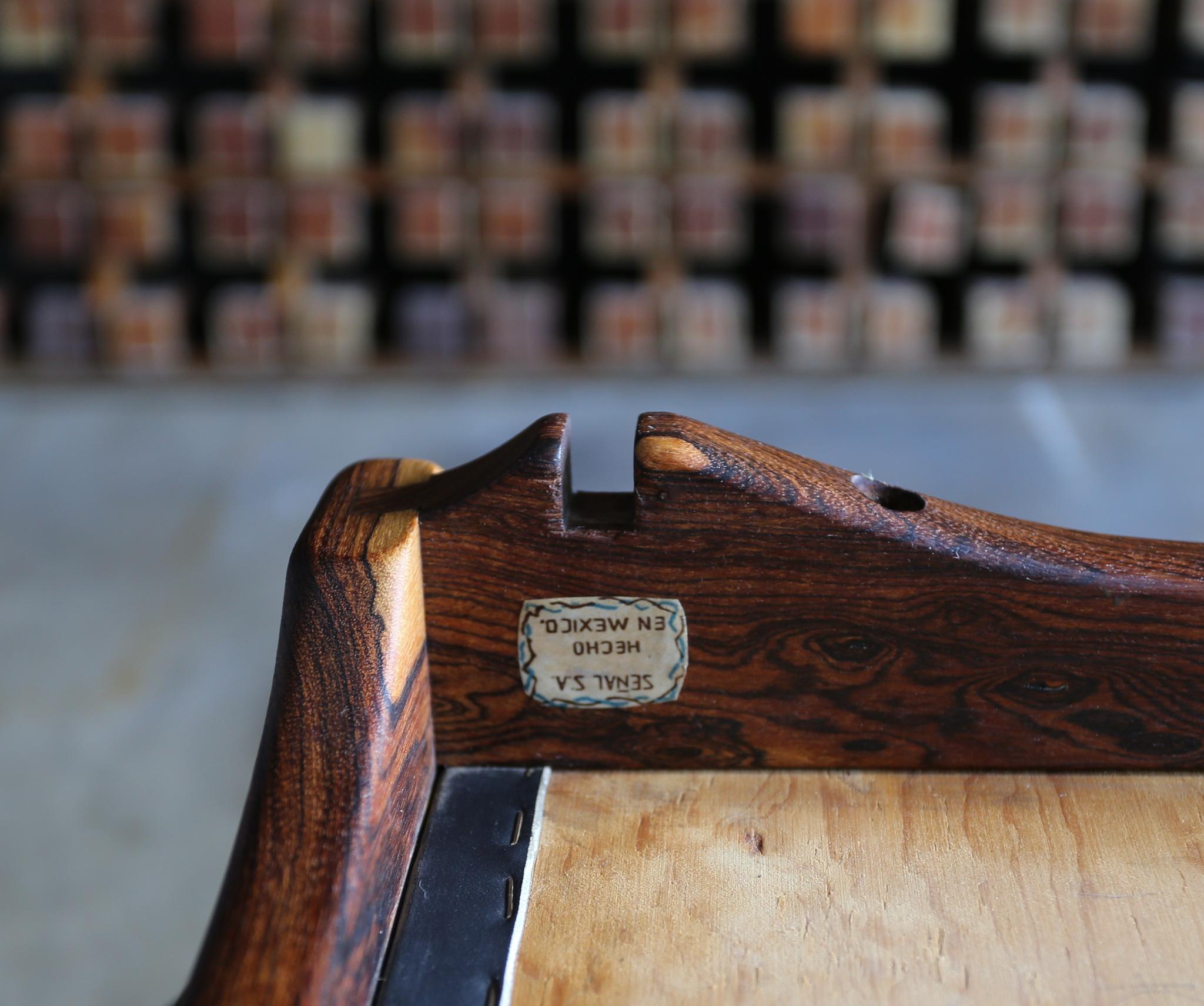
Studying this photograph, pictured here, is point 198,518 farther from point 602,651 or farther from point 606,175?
point 602,651

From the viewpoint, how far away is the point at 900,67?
3.71m

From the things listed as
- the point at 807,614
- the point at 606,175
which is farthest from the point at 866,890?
the point at 606,175

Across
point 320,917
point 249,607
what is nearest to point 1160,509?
point 249,607

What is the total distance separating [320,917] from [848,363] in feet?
10.9

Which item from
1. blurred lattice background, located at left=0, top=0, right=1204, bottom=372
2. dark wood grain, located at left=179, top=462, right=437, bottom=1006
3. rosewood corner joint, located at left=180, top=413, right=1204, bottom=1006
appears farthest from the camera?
blurred lattice background, located at left=0, top=0, right=1204, bottom=372

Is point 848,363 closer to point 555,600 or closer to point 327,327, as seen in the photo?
point 327,327

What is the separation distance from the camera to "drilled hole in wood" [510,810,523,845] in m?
0.65

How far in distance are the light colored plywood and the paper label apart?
5cm

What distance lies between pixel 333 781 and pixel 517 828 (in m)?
0.12

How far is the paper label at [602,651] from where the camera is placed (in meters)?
0.66

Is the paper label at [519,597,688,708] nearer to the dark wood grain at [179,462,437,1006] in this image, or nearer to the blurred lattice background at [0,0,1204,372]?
the dark wood grain at [179,462,437,1006]

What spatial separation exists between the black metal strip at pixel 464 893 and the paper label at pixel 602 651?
60 mm

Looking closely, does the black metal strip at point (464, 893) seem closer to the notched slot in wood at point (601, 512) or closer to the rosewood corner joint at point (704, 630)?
the rosewood corner joint at point (704, 630)

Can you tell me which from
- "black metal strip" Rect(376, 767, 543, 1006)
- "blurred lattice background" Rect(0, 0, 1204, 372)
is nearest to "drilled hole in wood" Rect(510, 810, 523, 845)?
"black metal strip" Rect(376, 767, 543, 1006)
